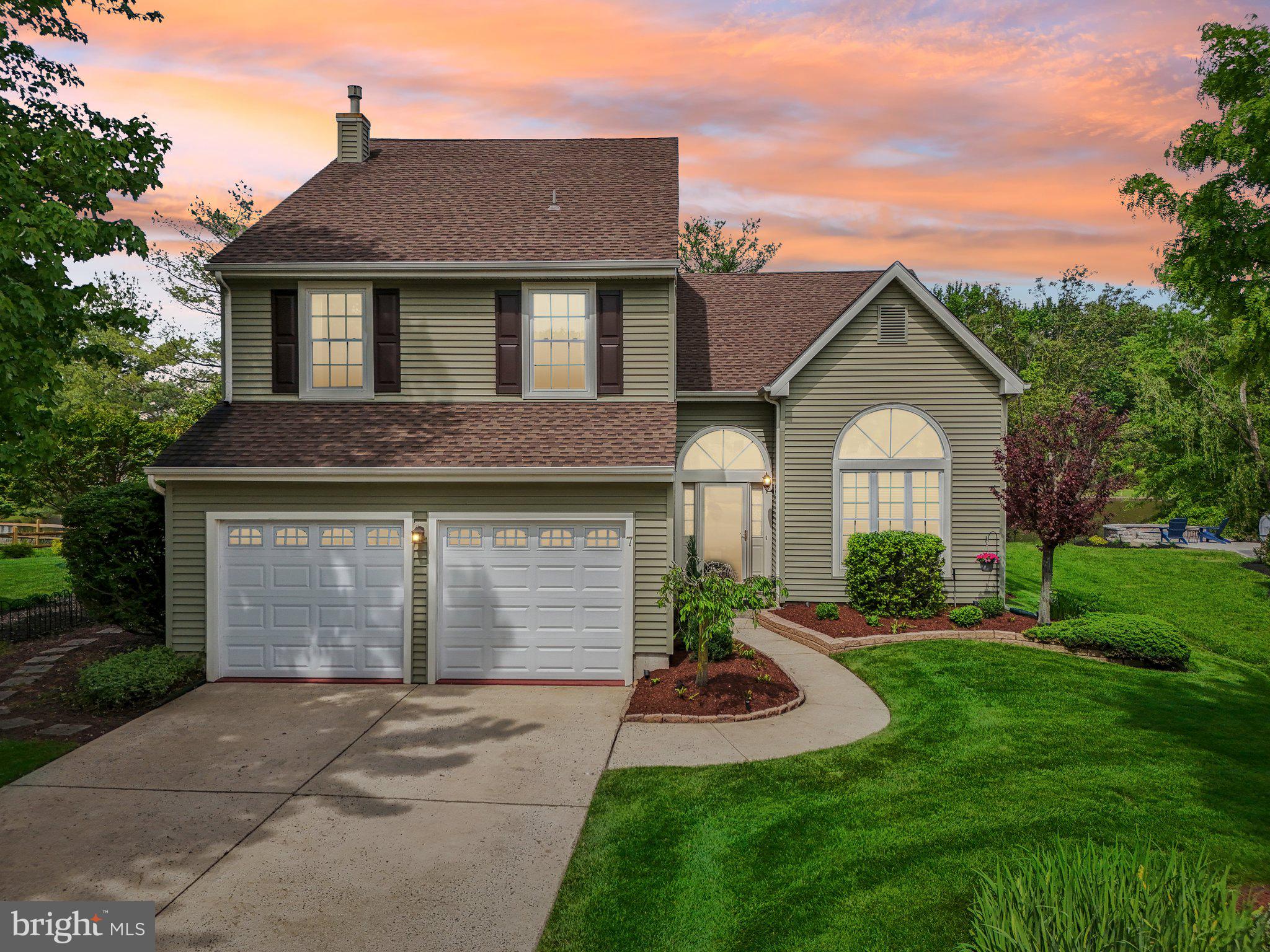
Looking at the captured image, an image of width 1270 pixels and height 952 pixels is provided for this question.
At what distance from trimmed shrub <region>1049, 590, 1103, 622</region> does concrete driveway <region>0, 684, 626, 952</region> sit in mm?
9591

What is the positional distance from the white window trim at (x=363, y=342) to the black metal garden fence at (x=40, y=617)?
6.13 meters

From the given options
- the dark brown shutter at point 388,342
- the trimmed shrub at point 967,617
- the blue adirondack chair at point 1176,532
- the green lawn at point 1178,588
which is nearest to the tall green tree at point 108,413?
the dark brown shutter at point 388,342

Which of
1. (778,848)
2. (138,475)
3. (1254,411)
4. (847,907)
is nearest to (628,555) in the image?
(778,848)

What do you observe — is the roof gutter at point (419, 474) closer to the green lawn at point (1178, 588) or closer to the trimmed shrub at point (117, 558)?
the trimmed shrub at point (117, 558)

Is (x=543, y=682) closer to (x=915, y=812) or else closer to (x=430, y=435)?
(x=430, y=435)

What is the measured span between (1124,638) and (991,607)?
8.34 feet

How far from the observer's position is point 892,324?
16.2 m

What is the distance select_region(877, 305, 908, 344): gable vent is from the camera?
16.1 meters

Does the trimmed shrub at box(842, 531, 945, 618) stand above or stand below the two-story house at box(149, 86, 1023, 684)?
below

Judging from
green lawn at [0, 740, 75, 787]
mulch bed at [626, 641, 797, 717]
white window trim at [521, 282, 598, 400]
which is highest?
white window trim at [521, 282, 598, 400]

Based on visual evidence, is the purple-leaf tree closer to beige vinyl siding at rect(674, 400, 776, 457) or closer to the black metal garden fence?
beige vinyl siding at rect(674, 400, 776, 457)

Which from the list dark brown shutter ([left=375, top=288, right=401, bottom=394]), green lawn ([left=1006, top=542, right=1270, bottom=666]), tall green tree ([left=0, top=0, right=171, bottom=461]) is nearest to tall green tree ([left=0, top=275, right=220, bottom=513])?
tall green tree ([left=0, top=0, right=171, bottom=461])

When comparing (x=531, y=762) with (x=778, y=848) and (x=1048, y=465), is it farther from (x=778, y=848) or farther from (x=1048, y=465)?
(x=1048, y=465)

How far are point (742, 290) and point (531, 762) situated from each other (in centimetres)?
1458
